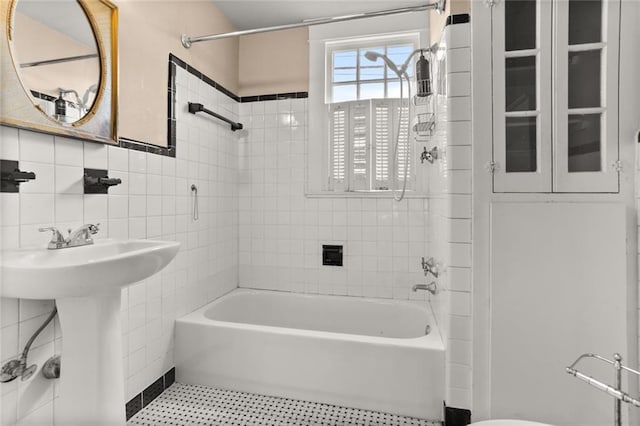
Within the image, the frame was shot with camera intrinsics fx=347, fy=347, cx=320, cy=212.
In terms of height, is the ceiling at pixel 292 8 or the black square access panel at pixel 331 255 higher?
the ceiling at pixel 292 8

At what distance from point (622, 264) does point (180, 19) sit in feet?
8.90

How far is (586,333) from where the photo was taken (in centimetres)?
157

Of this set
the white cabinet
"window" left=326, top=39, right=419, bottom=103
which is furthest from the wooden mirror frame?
the white cabinet

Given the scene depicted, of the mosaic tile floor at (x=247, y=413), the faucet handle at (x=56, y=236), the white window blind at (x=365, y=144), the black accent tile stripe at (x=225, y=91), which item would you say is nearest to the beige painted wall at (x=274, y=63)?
the black accent tile stripe at (x=225, y=91)

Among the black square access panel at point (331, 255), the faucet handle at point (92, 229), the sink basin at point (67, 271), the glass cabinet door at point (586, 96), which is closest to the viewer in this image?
the sink basin at point (67, 271)

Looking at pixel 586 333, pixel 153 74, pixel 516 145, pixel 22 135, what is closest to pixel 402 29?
pixel 516 145

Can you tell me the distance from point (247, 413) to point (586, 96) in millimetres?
2254

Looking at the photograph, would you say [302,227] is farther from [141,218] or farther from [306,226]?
[141,218]

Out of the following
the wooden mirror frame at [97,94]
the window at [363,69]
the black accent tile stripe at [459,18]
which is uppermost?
the window at [363,69]

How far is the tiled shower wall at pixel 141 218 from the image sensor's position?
1.25m

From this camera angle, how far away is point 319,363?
1.89 m

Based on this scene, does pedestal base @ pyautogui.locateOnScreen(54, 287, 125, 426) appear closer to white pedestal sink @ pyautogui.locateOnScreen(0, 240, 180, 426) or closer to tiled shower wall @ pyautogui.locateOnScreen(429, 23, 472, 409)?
white pedestal sink @ pyautogui.locateOnScreen(0, 240, 180, 426)

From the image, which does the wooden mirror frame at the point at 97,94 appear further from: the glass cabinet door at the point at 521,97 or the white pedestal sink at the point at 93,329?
the glass cabinet door at the point at 521,97

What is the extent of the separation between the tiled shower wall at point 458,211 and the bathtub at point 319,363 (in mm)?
104
